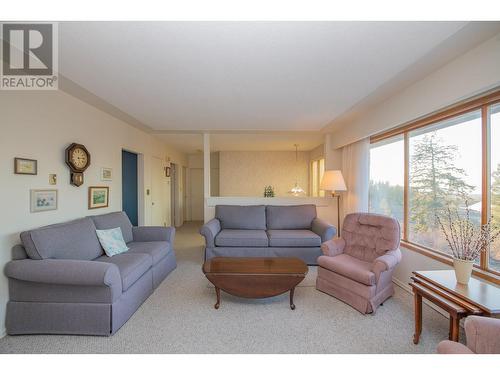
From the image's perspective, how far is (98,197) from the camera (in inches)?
127

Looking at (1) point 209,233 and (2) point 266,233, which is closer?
(1) point 209,233

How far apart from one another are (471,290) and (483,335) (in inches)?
22.0

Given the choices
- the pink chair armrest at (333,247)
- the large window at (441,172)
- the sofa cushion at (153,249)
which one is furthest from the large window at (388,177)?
the sofa cushion at (153,249)

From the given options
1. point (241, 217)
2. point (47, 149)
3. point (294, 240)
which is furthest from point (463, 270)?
point (47, 149)

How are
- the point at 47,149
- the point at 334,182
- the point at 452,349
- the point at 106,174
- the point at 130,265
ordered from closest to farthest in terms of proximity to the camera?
the point at 452,349, the point at 130,265, the point at 47,149, the point at 106,174, the point at 334,182

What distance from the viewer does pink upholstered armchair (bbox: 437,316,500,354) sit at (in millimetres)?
1065

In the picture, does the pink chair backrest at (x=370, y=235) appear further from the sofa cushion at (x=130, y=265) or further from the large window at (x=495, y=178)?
the sofa cushion at (x=130, y=265)

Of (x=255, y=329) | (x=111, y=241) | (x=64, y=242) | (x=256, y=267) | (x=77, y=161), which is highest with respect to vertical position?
(x=77, y=161)

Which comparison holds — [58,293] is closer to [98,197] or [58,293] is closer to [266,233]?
[98,197]

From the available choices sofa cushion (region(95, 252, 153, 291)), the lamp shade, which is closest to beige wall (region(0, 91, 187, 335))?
sofa cushion (region(95, 252, 153, 291))

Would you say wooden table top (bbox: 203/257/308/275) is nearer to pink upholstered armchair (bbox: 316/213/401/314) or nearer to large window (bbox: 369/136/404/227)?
pink upholstered armchair (bbox: 316/213/401/314)

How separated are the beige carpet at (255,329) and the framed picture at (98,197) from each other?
5.29 feet

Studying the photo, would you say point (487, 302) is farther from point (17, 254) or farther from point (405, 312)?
point (17, 254)
